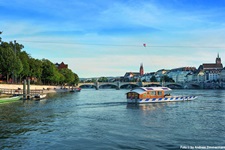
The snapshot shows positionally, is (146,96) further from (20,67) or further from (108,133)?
(20,67)

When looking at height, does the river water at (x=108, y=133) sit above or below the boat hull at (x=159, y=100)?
below

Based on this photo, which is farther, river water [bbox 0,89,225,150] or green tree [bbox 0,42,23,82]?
green tree [bbox 0,42,23,82]

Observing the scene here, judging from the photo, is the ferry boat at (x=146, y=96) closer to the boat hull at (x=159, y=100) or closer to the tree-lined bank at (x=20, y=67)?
the boat hull at (x=159, y=100)

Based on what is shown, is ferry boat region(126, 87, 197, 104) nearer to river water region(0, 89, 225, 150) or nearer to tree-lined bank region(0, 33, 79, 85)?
river water region(0, 89, 225, 150)

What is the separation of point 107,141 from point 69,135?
4024 mm

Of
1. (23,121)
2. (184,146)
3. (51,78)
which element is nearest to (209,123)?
(184,146)

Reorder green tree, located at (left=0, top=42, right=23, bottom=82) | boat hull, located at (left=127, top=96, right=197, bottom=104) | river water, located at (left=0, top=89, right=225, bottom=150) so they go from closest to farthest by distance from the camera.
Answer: river water, located at (left=0, top=89, right=225, bottom=150), boat hull, located at (left=127, top=96, right=197, bottom=104), green tree, located at (left=0, top=42, right=23, bottom=82)

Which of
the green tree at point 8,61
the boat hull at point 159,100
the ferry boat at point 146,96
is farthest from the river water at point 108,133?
the green tree at point 8,61

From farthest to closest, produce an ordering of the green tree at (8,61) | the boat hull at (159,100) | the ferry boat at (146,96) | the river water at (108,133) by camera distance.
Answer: the green tree at (8,61), the ferry boat at (146,96), the boat hull at (159,100), the river water at (108,133)

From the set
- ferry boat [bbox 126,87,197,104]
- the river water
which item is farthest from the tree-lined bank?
the river water

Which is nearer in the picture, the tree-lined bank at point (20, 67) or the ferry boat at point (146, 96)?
the ferry boat at point (146, 96)

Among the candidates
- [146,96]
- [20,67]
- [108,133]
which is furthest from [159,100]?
[20,67]

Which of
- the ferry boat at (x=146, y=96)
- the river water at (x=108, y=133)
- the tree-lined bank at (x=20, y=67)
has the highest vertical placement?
the tree-lined bank at (x=20, y=67)

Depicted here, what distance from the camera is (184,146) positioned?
836 inches
